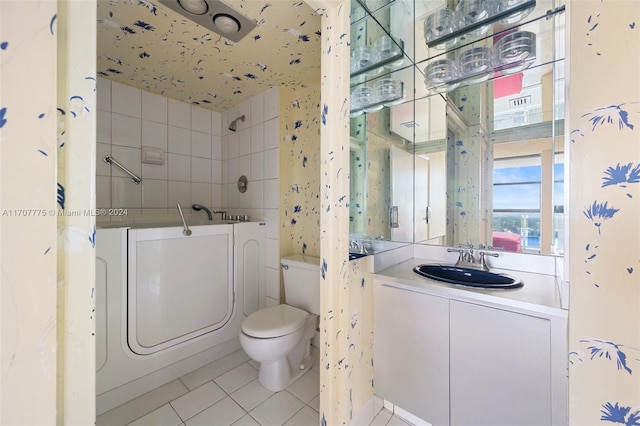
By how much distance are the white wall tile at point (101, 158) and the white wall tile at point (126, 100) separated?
302 millimetres

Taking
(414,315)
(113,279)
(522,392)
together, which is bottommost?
(522,392)

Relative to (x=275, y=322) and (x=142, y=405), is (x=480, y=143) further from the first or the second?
(x=142, y=405)

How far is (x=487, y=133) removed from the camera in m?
1.49

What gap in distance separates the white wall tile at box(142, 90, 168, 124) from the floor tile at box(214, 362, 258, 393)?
7.13 ft

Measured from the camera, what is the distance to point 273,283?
2.14 metres

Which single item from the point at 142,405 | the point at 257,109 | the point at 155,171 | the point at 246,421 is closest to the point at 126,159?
the point at 155,171

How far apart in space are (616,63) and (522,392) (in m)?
1.12

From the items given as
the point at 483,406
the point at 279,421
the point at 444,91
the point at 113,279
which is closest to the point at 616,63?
the point at 444,91

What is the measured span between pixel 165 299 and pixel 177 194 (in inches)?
43.6

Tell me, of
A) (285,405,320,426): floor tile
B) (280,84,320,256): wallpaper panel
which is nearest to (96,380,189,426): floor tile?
(285,405,320,426): floor tile

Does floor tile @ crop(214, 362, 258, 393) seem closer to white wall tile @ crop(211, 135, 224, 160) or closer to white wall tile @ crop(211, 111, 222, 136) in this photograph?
white wall tile @ crop(211, 135, 224, 160)

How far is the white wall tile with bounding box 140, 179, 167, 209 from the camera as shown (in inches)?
86.0
